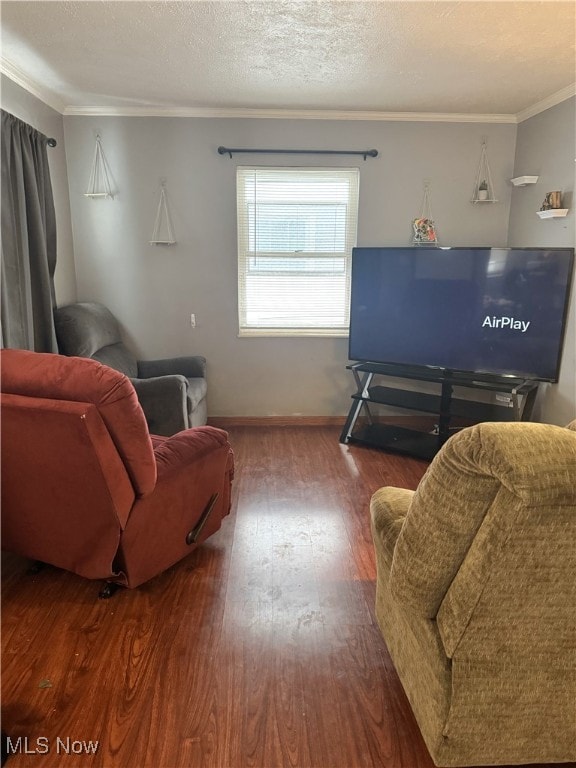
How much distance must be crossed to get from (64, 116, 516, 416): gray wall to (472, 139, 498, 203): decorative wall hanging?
0.04 m

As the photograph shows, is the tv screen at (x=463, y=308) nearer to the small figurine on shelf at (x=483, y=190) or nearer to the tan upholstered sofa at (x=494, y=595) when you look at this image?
the small figurine on shelf at (x=483, y=190)

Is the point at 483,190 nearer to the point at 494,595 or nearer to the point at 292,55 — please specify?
the point at 292,55

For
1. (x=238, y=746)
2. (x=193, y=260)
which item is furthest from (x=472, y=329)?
(x=238, y=746)

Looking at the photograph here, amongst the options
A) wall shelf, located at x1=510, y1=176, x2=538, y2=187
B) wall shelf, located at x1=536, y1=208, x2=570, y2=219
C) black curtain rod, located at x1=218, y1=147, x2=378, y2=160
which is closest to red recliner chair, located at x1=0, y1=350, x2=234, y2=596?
black curtain rod, located at x1=218, y1=147, x2=378, y2=160

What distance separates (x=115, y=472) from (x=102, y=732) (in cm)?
80

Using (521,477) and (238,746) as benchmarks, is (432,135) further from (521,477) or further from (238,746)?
(238,746)

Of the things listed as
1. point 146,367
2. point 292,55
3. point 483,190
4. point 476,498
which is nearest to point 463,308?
point 483,190

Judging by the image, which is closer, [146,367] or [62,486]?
[62,486]

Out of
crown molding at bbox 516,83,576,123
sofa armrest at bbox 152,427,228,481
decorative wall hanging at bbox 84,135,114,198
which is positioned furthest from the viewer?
decorative wall hanging at bbox 84,135,114,198

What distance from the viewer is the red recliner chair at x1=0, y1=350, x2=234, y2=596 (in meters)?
1.81

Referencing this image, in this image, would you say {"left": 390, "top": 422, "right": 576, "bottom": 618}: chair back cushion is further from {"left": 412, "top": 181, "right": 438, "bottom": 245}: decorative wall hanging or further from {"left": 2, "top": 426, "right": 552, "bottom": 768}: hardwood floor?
{"left": 412, "top": 181, "right": 438, "bottom": 245}: decorative wall hanging

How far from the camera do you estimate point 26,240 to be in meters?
3.10

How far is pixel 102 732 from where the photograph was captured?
5.20ft

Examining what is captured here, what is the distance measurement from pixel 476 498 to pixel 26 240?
9.80 ft
